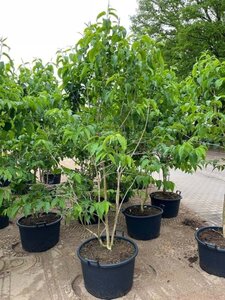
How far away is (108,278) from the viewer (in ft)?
7.78

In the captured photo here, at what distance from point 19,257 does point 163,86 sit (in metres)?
2.52

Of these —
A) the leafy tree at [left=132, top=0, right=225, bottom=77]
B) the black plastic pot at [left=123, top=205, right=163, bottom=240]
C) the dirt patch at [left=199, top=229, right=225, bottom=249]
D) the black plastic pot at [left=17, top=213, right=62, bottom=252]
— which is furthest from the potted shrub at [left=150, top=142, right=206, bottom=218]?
the leafy tree at [left=132, top=0, right=225, bottom=77]

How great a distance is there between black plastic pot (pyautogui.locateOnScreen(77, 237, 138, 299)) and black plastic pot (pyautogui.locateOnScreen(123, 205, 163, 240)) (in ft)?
3.60

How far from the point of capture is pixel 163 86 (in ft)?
8.60

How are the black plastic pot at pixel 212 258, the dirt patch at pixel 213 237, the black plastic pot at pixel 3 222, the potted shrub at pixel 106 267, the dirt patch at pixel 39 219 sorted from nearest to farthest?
1. the potted shrub at pixel 106 267
2. the black plastic pot at pixel 212 258
3. the dirt patch at pixel 213 237
4. the dirt patch at pixel 39 219
5. the black plastic pot at pixel 3 222

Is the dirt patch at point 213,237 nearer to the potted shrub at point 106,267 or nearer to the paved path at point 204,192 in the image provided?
the potted shrub at point 106,267

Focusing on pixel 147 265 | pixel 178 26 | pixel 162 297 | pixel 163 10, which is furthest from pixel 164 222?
pixel 163 10

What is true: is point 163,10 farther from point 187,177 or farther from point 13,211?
point 13,211

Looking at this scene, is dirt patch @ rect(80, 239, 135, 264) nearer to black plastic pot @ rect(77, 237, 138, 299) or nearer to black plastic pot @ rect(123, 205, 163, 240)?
black plastic pot @ rect(77, 237, 138, 299)

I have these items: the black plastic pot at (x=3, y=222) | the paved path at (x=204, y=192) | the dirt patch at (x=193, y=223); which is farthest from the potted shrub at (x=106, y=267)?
the paved path at (x=204, y=192)

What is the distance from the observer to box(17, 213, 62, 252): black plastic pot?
3195mm

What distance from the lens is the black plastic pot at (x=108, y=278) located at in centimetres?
235

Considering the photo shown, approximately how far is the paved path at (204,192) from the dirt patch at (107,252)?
78.8 inches

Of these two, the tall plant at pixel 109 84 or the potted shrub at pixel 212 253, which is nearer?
the tall plant at pixel 109 84
